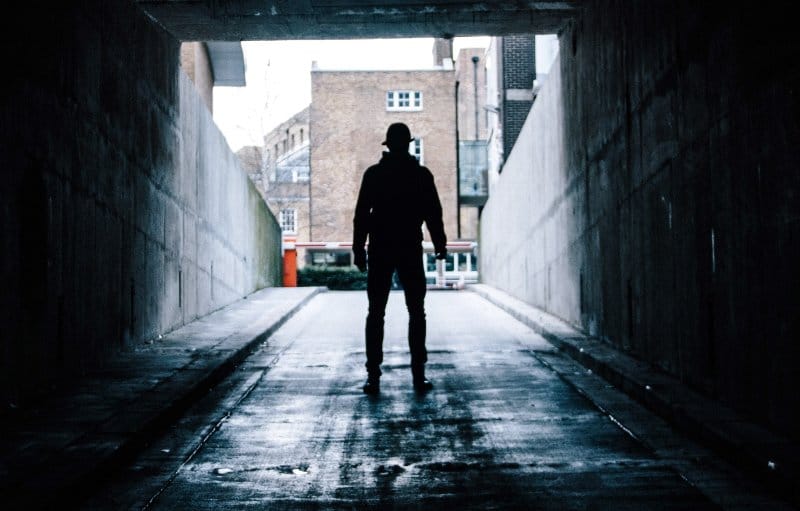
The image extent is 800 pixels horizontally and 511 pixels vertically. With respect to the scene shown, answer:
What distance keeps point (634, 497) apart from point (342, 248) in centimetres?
4170

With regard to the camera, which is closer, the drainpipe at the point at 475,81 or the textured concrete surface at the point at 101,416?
→ the textured concrete surface at the point at 101,416

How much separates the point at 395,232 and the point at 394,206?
214 millimetres

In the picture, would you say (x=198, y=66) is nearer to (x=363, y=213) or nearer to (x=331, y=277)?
(x=331, y=277)

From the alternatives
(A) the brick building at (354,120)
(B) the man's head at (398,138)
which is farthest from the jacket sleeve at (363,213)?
(A) the brick building at (354,120)

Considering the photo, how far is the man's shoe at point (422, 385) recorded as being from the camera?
7.54m

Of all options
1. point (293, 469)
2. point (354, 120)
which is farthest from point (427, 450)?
point (354, 120)

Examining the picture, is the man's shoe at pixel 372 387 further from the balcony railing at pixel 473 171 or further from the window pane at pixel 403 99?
the window pane at pixel 403 99

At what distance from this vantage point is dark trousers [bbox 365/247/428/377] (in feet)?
24.2

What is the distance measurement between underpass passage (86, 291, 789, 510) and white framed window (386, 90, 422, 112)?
38688 millimetres

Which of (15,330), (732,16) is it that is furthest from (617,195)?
(15,330)

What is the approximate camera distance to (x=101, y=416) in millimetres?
5801

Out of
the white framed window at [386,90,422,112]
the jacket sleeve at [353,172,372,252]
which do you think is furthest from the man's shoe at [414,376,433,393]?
the white framed window at [386,90,422,112]

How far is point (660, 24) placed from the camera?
716 cm

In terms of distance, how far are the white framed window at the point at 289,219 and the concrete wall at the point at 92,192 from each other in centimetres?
4259
